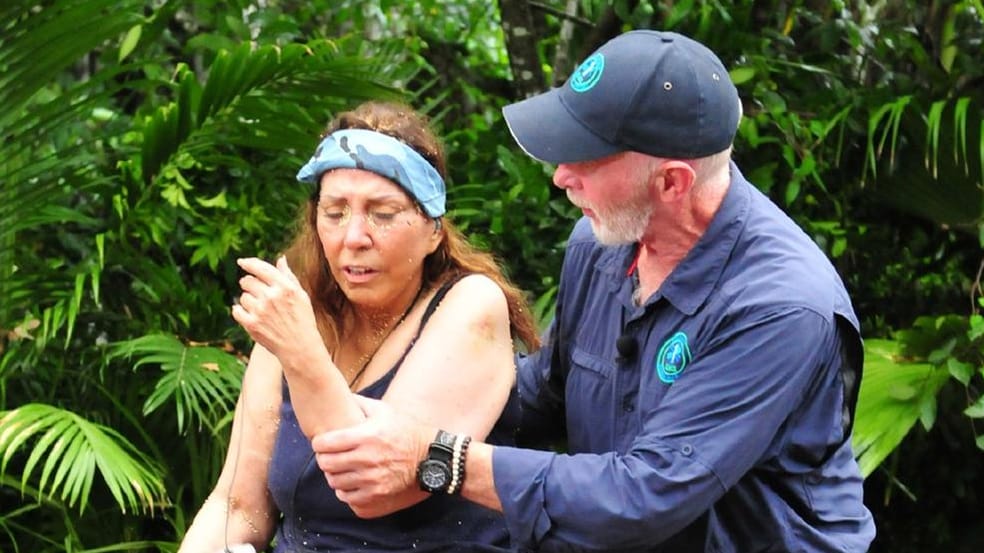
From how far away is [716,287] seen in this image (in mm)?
2494

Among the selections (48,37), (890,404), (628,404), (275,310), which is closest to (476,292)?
(628,404)

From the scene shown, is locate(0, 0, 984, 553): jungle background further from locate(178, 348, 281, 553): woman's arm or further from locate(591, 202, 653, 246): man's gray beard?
locate(591, 202, 653, 246): man's gray beard

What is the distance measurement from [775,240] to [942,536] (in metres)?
2.68

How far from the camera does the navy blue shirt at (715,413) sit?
2352 millimetres

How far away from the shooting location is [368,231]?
9.30ft

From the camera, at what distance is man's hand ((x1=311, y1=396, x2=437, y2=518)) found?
2475 millimetres

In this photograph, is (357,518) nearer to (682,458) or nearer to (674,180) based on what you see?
(682,458)

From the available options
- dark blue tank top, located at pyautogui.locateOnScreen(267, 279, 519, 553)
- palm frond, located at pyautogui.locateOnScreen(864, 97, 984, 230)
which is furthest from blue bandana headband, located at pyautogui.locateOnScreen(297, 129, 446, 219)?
palm frond, located at pyautogui.locateOnScreen(864, 97, 984, 230)

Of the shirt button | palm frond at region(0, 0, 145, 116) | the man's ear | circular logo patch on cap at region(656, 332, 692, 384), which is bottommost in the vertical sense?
the shirt button

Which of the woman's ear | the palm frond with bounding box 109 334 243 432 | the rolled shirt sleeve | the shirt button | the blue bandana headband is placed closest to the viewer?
the rolled shirt sleeve

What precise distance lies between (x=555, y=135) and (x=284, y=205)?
244 cm

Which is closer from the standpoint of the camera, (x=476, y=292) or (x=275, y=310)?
(x=275, y=310)

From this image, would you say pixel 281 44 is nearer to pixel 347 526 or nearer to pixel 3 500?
pixel 3 500

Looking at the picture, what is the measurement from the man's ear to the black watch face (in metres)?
0.58
